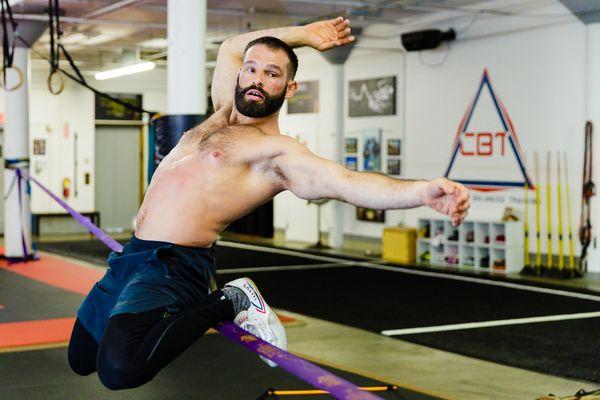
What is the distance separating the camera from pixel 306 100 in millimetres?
15039

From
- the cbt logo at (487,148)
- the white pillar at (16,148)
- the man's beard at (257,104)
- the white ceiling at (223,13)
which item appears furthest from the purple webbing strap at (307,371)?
the cbt logo at (487,148)

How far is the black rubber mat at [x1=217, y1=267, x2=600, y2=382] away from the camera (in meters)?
6.23

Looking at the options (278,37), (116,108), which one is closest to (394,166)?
(116,108)

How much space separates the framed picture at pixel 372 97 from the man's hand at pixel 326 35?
9.71 metres

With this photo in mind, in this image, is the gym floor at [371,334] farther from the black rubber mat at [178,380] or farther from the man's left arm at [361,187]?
the man's left arm at [361,187]

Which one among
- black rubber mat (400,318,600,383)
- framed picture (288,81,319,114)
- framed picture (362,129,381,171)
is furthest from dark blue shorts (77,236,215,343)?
framed picture (288,81,319,114)

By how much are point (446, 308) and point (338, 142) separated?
18.3 ft

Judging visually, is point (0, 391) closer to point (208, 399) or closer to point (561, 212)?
point (208, 399)

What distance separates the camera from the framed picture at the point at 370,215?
13406mm

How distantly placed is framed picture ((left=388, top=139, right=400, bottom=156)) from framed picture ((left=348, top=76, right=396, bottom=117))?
0.41m

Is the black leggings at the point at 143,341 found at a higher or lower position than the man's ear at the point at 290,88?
lower

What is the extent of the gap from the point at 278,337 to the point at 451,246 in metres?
8.63

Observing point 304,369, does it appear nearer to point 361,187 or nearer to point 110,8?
point 361,187

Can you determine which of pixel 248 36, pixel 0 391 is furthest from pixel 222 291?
pixel 0 391
